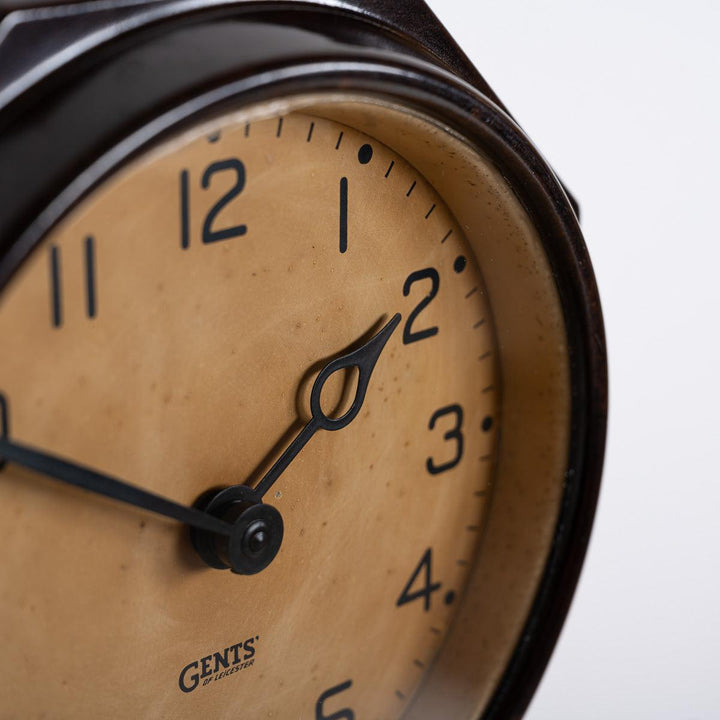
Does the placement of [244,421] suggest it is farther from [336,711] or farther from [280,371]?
[336,711]

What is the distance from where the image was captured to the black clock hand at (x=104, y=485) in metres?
0.87

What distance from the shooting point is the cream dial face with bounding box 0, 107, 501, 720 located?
90 centimetres

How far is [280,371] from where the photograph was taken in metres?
1.04

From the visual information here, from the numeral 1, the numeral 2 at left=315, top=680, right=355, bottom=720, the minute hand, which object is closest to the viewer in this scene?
the numeral 1

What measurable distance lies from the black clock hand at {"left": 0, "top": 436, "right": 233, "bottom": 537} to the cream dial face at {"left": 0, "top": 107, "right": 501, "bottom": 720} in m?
0.02

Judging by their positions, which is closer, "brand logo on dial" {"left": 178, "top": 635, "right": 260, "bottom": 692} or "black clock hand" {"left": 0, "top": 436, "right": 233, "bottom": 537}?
"black clock hand" {"left": 0, "top": 436, "right": 233, "bottom": 537}

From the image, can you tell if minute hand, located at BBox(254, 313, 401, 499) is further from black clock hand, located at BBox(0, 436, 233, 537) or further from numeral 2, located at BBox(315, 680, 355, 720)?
numeral 2, located at BBox(315, 680, 355, 720)

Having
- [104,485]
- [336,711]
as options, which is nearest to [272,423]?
[104,485]

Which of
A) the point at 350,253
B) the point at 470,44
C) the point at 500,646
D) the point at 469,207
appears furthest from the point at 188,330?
the point at 470,44

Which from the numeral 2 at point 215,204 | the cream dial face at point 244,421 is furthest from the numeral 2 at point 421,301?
the numeral 2 at point 215,204

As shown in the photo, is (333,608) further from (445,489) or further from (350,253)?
(350,253)

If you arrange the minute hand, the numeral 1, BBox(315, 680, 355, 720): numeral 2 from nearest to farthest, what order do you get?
the numeral 1
the minute hand
BBox(315, 680, 355, 720): numeral 2

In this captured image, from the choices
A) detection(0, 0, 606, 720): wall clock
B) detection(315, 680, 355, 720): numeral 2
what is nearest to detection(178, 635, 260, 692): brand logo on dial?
detection(0, 0, 606, 720): wall clock

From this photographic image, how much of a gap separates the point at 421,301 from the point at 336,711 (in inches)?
15.3
